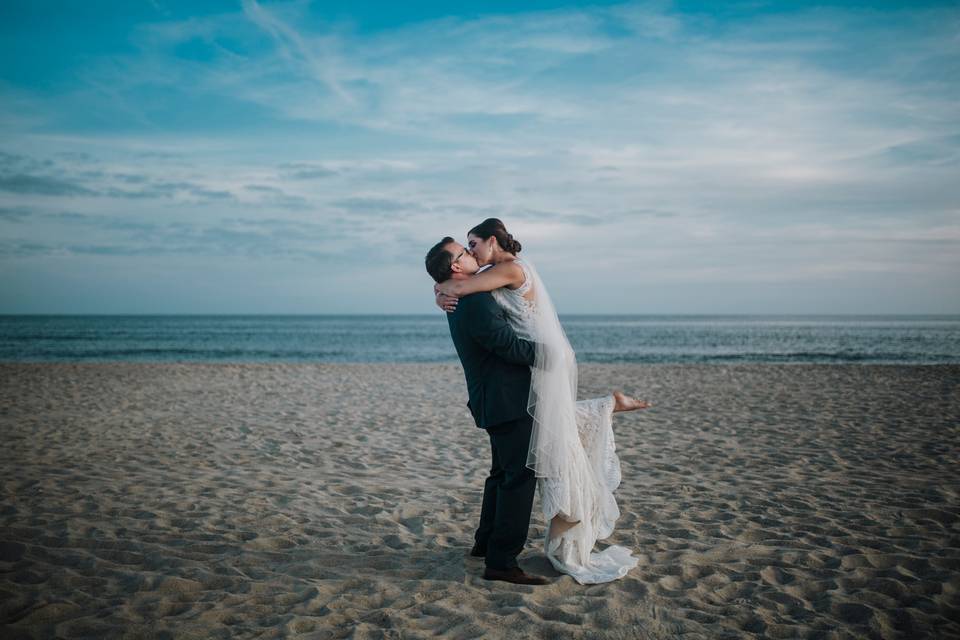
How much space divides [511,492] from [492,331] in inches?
39.9

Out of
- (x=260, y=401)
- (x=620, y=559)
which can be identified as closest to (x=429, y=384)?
(x=260, y=401)

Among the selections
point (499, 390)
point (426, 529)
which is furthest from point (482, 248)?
point (426, 529)

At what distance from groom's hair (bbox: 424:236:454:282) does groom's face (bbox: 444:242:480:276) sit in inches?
0.9

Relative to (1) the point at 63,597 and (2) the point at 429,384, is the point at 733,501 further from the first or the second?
(2) the point at 429,384

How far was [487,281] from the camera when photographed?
11.2ft

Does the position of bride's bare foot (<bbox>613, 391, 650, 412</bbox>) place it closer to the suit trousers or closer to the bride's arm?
the suit trousers

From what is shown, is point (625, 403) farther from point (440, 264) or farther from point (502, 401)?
point (440, 264)

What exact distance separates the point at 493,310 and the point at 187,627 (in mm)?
2298

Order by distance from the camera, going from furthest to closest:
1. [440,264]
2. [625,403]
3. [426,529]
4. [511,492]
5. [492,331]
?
[426,529] → [625,403] → [511,492] → [440,264] → [492,331]

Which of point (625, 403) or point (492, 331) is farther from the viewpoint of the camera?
point (625, 403)

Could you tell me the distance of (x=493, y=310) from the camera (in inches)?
135

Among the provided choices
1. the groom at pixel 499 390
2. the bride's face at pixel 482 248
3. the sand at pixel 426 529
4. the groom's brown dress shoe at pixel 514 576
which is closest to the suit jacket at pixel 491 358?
the groom at pixel 499 390

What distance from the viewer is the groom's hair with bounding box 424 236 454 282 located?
350 cm

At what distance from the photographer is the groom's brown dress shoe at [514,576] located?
3.65 m
